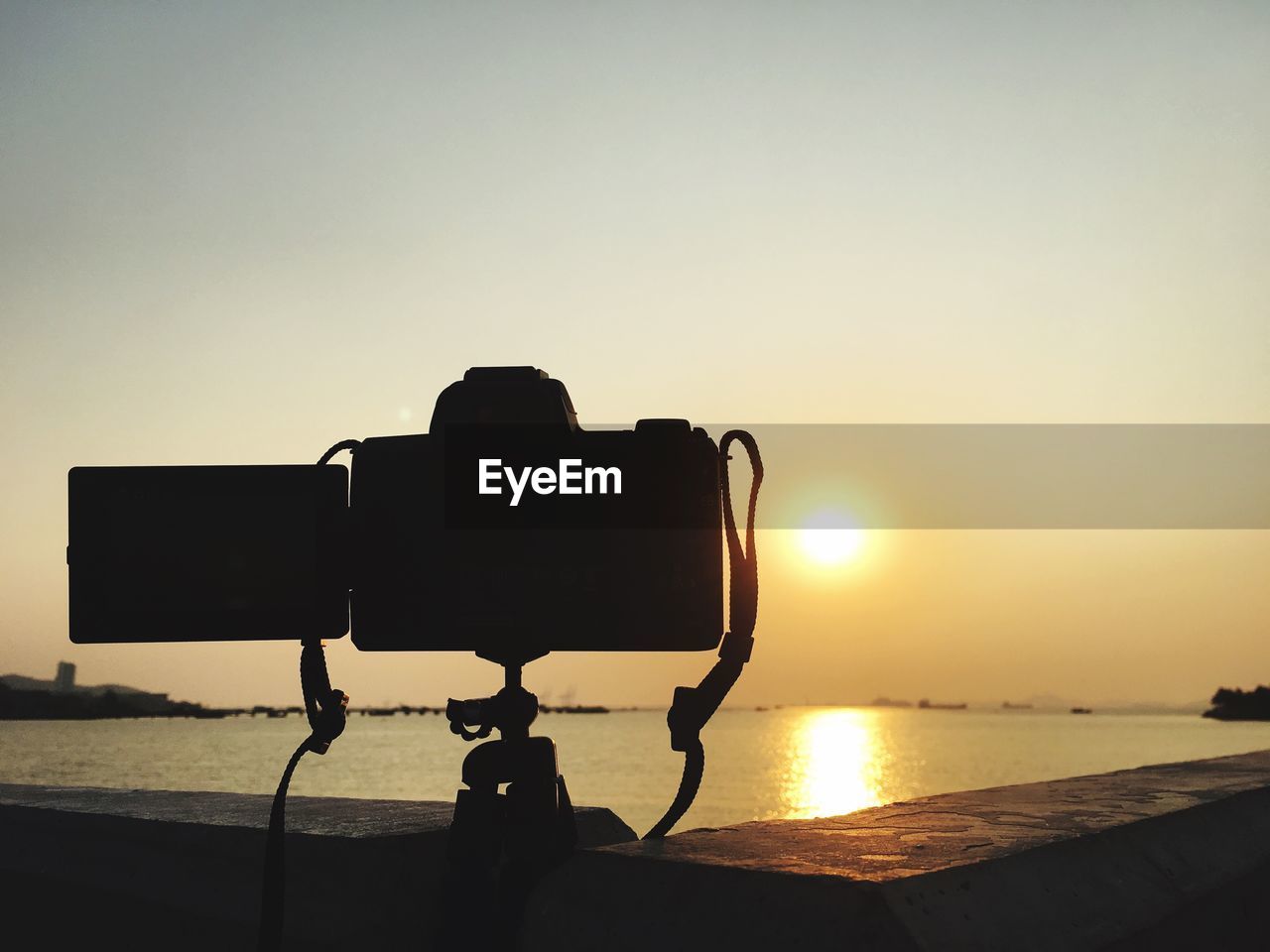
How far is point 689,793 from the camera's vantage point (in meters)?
2.76

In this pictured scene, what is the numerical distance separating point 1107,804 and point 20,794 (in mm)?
4167

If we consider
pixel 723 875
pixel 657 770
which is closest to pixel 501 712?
pixel 723 875

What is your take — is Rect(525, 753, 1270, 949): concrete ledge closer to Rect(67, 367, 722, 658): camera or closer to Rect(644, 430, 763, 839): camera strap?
Rect(644, 430, 763, 839): camera strap

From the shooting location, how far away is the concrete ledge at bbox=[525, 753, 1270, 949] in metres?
2.10

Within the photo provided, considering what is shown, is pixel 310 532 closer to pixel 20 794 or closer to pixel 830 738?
pixel 20 794

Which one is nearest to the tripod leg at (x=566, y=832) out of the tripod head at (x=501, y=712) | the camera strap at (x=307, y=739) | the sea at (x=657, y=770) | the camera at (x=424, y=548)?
the tripod head at (x=501, y=712)

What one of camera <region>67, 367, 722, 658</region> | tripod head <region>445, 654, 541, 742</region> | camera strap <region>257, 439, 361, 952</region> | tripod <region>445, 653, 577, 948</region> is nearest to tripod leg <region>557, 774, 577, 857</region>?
tripod <region>445, 653, 577, 948</region>

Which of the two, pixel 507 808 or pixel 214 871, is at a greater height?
pixel 507 808

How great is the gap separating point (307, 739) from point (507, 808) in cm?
53

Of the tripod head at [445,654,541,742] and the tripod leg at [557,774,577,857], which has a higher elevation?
the tripod head at [445,654,541,742]

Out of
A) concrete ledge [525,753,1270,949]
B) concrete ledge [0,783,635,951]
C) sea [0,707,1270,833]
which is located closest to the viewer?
concrete ledge [525,753,1270,949]

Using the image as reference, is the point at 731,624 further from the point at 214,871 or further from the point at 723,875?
the point at 214,871

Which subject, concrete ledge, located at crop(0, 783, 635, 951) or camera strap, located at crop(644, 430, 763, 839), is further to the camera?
concrete ledge, located at crop(0, 783, 635, 951)

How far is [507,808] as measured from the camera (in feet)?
8.75
